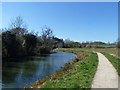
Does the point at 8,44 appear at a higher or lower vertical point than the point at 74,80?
higher

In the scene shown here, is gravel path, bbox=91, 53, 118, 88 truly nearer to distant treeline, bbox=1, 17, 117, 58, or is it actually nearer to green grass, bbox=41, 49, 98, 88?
green grass, bbox=41, 49, 98, 88

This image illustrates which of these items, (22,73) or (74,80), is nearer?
(74,80)

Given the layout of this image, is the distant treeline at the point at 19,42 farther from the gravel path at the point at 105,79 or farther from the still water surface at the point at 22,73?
the gravel path at the point at 105,79

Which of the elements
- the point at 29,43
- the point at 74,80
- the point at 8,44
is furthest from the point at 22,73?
the point at 29,43

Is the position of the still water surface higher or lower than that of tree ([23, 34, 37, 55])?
lower

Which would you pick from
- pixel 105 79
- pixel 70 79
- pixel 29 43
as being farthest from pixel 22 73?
pixel 29 43

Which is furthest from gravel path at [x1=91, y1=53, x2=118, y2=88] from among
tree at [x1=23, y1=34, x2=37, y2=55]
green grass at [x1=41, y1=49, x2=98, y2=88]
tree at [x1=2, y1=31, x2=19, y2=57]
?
tree at [x1=23, y1=34, x2=37, y2=55]

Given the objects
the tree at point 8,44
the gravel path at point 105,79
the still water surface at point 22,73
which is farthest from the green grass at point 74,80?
the tree at point 8,44

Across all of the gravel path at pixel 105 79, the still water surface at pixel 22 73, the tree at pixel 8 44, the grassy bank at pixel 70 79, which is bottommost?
the still water surface at pixel 22 73

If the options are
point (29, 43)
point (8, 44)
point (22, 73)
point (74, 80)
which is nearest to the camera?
point (74, 80)

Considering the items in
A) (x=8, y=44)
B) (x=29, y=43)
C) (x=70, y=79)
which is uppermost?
(x=29, y=43)

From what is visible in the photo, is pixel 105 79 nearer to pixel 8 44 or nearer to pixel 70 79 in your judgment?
pixel 70 79

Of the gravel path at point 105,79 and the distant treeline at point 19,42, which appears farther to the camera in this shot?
the distant treeline at point 19,42

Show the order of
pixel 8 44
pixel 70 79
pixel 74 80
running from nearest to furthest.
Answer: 1. pixel 74 80
2. pixel 70 79
3. pixel 8 44
